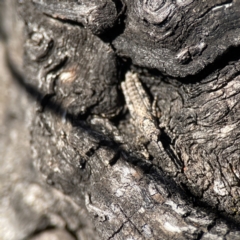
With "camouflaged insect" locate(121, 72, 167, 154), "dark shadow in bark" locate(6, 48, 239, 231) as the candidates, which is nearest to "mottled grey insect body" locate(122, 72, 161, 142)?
"camouflaged insect" locate(121, 72, 167, 154)

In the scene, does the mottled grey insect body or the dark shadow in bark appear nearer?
the dark shadow in bark

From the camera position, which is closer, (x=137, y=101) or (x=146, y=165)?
(x=146, y=165)

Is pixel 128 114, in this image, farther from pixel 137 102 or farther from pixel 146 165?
pixel 146 165

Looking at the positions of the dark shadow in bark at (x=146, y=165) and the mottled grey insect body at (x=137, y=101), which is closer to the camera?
the dark shadow in bark at (x=146, y=165)

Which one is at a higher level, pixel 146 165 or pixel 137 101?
pixel 137 101

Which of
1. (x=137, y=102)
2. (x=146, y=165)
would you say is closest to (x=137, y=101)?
(x=137, y=102)

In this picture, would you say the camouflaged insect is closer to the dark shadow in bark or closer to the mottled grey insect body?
the mottled grey insect body

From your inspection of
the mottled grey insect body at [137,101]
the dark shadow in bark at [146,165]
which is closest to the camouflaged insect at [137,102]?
the mottled grey insect body at [137,101]

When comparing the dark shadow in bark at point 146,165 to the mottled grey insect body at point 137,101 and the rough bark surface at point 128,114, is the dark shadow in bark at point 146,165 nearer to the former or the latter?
the rough bark surface at point 128,114

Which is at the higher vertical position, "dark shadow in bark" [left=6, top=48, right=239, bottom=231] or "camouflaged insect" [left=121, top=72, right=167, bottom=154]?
"camouflaged insect" [left=121, top=72, right=167, bottom=154]

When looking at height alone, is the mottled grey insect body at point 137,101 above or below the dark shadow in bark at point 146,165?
above
